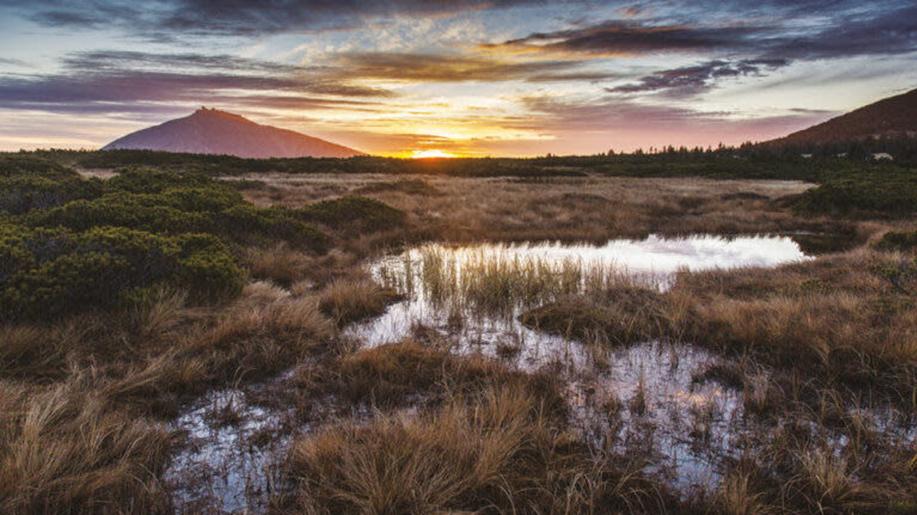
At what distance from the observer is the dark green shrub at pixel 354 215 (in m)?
16.7

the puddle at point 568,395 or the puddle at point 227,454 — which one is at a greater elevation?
the puddle at point 568,395

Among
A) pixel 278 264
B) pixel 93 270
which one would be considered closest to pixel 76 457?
pixel 93 270

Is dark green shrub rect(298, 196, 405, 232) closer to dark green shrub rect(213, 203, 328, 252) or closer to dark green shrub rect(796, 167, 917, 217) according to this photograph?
dark green shrub rect(213, 203, 328, 252)

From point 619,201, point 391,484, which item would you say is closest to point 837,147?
point 619,201

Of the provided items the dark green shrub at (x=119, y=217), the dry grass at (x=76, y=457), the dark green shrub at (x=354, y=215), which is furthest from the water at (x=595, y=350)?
the dark green shrub at (x=119, y=217)

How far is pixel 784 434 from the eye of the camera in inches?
174

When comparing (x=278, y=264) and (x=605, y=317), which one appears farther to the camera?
(x=278, y=264)

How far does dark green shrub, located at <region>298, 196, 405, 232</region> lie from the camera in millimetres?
16672

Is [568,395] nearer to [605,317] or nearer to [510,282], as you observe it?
[605,317]

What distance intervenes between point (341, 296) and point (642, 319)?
491 centimetres

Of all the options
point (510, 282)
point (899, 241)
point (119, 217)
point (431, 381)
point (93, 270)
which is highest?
point (119, 217)

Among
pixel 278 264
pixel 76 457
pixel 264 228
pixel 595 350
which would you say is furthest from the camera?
pixel 264 228

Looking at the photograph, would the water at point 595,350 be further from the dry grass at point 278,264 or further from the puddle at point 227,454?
the puddle at point 227,454

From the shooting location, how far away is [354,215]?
17562 mm
